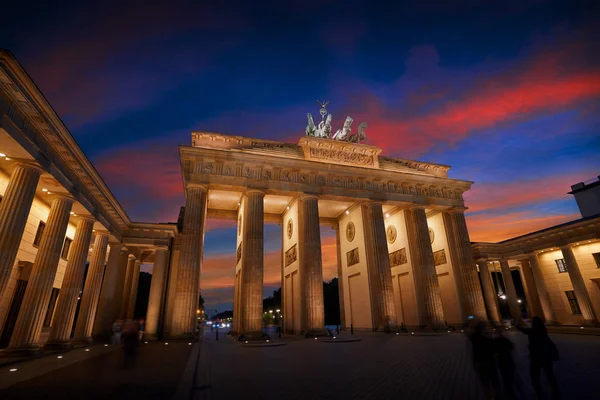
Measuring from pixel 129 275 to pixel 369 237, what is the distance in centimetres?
2227

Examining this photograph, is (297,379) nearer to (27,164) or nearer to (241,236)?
(27,164)

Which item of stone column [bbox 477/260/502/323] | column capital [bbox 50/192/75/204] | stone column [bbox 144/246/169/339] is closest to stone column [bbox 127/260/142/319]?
stone column [bbox 144/246/169/339]

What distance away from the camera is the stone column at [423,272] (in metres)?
24.5

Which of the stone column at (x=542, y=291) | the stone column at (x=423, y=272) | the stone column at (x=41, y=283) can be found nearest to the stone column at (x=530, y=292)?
the stone column at (x=542, y=291)

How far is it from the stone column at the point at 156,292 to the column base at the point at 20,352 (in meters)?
9.01

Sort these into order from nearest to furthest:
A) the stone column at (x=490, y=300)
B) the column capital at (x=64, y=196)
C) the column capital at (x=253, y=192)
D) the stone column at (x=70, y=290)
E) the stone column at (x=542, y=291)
A: 1. the column capital at (x=64, y=196)
2. the stone column at (x=70, y=290)
3. the column capital at (x=253, y=192)
4. the stone column at (x=490, y=300)
5. the stone column at (x=542, y=291)

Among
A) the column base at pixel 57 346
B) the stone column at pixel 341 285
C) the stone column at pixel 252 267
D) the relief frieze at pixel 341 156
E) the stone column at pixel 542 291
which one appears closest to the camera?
the column base at pixel 57 346

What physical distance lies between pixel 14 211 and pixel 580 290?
42289 millimetres

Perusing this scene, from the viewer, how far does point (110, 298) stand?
21281 mm

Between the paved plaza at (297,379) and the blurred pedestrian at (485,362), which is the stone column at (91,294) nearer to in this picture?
the paved plaza at (297,379)

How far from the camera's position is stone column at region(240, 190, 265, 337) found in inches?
789

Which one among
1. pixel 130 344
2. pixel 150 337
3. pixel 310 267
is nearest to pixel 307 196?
pixel 310 267

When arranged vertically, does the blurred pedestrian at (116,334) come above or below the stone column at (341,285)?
below

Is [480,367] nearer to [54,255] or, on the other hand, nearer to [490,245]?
[54,255]
